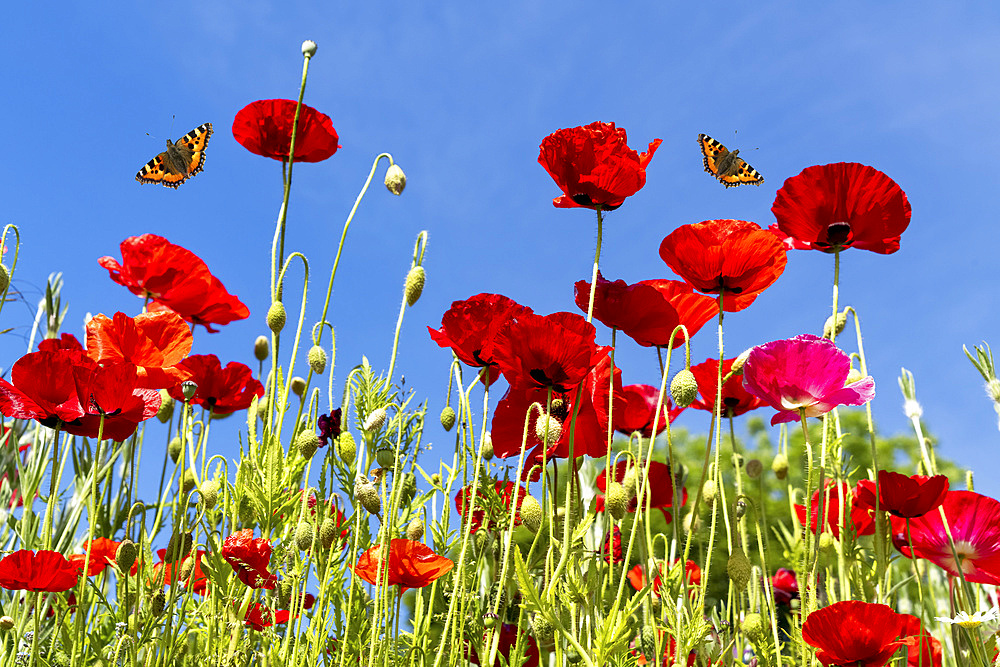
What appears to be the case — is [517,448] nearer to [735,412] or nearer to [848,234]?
[735,412]

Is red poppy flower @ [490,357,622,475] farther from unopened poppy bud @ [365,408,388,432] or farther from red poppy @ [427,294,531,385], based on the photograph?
unopened poppy bud @ [365,408,388,432]

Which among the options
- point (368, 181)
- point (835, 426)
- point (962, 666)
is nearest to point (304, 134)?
point (368, 181)

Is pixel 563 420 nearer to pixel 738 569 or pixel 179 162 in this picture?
pixel 738 569

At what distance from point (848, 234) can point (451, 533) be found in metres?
1.10

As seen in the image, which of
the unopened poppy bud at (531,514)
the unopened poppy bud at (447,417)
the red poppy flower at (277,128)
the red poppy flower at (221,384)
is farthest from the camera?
the red poppy flower at (221,384)

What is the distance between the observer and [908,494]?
1.80m

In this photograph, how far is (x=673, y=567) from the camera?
5.25 ft

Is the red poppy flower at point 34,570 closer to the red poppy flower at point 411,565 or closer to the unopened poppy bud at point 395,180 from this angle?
the red poppy flower at point 411,565

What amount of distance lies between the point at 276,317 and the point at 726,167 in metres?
2.59

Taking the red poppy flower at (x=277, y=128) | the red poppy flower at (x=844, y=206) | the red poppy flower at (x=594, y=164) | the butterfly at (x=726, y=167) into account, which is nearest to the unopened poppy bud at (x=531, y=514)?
the red poppy flower at (x=594, y=164)

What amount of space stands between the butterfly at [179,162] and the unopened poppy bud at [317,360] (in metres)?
1.18

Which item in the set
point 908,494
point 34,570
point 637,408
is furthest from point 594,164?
point 34,570

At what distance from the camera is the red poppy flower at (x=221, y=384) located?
238 centimetres

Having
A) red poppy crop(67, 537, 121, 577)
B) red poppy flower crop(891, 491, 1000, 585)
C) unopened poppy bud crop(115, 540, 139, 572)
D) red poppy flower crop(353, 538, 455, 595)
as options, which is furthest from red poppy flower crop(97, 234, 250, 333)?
red poppy flower crop(891, 491, 1000, 585)
